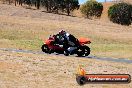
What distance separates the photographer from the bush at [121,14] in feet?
448

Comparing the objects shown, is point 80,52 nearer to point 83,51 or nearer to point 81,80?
point 83,51

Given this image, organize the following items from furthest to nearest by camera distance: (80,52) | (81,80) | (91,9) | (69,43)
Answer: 1. (91,9)
2. (80,52)
3. (69,43)
4. (81,80)

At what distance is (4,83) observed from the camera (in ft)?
57.7

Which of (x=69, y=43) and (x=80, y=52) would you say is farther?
(x=80, y=52)

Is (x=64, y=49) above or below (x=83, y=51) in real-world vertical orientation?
above

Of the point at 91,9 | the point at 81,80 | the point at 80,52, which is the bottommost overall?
the point at 91,9

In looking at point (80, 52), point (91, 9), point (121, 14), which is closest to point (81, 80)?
point (80, 52)

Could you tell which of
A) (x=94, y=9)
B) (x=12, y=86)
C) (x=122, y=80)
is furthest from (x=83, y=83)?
(x=94, y=9)

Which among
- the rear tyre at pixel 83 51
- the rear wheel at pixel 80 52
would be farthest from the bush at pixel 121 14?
the rear wheel at pixel 80 52

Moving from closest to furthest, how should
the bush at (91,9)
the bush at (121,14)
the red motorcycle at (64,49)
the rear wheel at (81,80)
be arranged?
the rear wheel at (81,80) → the red motorcycle at (64,49) → the bush at (121,14) → the bush at (91,9)

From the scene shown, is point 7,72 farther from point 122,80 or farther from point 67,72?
point 122,80

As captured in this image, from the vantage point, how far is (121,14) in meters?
137

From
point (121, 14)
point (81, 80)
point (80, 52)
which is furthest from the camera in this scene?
point (121, 14)

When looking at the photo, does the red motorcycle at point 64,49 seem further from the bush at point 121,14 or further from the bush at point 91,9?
the bush at point 91,9
